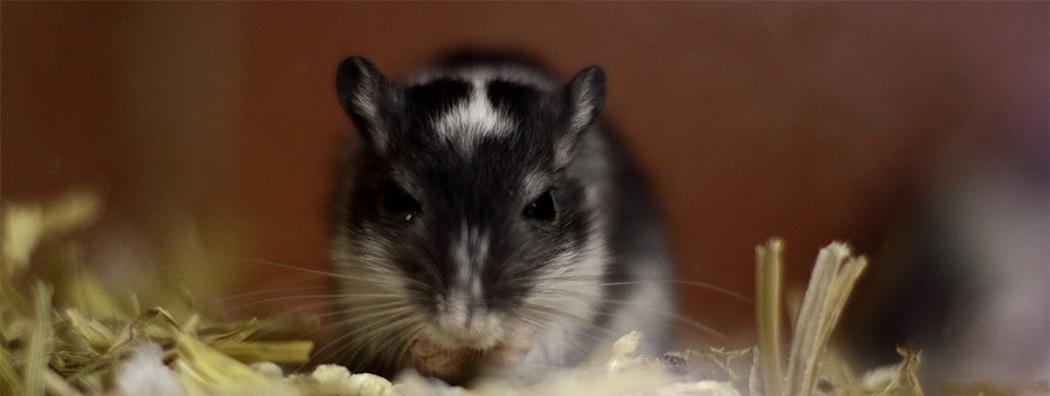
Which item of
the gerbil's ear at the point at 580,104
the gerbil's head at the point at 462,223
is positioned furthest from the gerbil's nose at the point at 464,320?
the gerbil's ear at the point at 580,104

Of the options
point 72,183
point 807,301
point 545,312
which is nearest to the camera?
point 807,301

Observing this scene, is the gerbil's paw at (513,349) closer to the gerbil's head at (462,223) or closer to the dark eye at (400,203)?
the gerbil's head at (462,223)

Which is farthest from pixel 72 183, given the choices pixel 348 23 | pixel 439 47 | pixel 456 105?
pixel 456 105

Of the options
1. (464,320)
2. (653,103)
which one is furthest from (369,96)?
(653,103)

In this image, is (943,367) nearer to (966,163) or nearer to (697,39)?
(966,163)

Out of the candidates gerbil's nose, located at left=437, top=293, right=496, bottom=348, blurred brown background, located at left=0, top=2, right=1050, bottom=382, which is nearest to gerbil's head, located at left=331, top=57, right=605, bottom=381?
gerbil's nose, located at left=437, top=293, right=496, bottom=348

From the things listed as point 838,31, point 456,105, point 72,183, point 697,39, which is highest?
point 838,31
